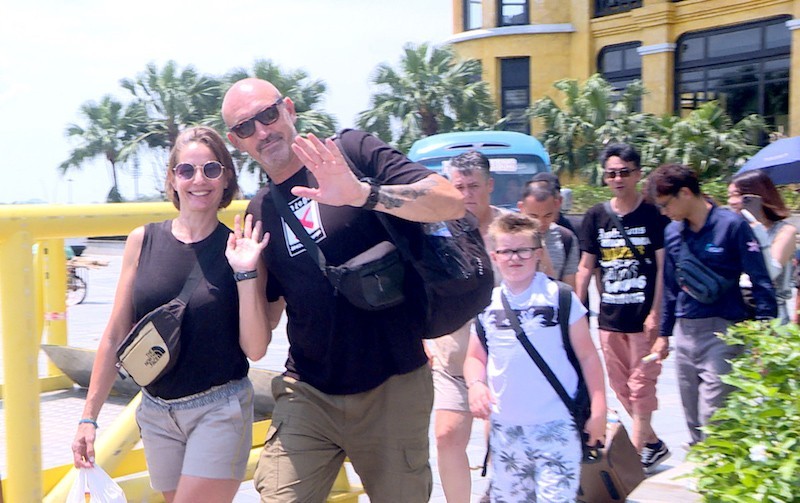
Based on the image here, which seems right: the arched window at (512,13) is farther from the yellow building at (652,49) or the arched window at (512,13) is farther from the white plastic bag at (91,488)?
the white plastic bag at (91,488)

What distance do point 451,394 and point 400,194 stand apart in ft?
6.31

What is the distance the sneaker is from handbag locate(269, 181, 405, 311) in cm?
333

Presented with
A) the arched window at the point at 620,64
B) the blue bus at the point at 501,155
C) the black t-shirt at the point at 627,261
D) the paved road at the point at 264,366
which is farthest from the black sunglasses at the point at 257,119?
the arched window at the point at 620,64

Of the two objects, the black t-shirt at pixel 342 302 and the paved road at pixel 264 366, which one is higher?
the black t-shirt at pixel 342 302

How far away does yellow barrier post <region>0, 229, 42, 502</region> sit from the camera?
3568mm

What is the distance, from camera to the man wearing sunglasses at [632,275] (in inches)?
225

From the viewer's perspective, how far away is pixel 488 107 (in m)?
32.4

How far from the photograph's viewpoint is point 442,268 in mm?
2939

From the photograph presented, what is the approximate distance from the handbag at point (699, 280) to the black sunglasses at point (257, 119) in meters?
2.79

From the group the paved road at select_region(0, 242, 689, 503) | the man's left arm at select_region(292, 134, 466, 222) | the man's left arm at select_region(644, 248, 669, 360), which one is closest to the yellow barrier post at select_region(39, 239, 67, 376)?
the paved road at select_region(0, 242, 689, 503)

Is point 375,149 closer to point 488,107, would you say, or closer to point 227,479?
point 227,479

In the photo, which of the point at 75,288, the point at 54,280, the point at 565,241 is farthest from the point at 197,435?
the point at 75,288

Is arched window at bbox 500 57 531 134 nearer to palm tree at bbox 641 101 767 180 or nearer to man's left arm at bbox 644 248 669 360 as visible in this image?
palm tree at bbox 641 101 767 180

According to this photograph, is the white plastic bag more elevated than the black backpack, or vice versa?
the black backpack
